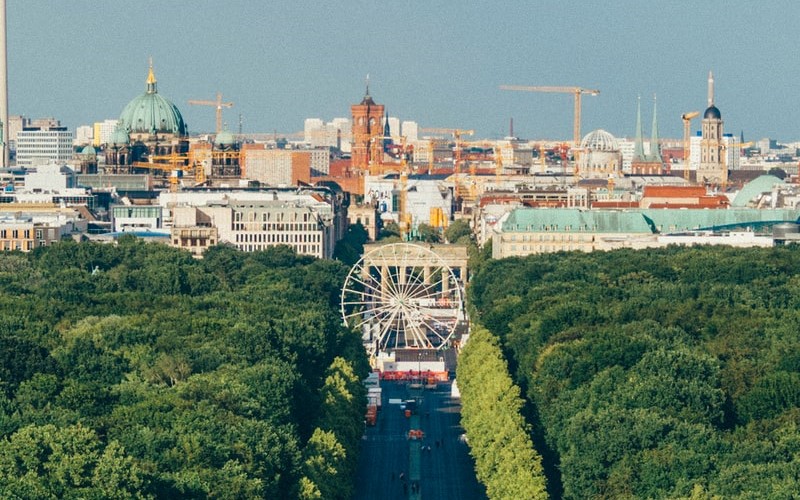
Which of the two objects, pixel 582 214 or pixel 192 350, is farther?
pixel 582 214

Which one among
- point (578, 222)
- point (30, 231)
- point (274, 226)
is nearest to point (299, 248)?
point (274, 226)

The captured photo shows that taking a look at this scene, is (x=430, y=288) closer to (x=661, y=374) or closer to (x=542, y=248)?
(x=542, y=248)

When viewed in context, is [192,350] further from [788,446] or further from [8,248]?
[8,248]

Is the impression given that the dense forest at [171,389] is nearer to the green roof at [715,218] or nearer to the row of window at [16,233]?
the row of window at [16,233]

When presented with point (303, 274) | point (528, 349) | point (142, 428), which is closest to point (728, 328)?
point (528, 349)

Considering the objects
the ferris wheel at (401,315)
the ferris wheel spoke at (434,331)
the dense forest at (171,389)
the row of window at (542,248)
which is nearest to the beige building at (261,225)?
the row of window at (542,248)

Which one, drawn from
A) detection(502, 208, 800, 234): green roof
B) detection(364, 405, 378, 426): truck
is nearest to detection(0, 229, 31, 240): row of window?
detection(502, 208, 800, 234): green roof

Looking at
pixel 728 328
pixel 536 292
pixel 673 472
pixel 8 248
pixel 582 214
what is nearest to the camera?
pixel 673 472
